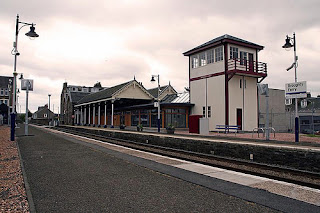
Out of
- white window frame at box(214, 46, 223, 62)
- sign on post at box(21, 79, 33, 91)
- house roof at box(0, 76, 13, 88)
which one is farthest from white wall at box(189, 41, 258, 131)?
house roof at box(0, 76, 13, 88)

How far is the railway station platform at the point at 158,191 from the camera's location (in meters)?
5.06

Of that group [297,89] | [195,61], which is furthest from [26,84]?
[297,89]

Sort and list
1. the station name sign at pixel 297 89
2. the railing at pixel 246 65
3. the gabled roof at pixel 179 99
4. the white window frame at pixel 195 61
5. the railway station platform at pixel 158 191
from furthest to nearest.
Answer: the gabled roof at pixel 179 99 → the white window frame at pixel 195 61 → the railing at pixel 246 65 → the station name sign at pixel 297 89 → the railway station platform at pixel 158 191

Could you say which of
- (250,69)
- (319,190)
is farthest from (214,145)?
(250,69)

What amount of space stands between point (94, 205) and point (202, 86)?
26.1m

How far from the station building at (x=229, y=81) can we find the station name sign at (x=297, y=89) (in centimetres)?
870

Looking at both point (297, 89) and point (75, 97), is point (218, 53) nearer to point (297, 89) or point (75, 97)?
point (297, 89)

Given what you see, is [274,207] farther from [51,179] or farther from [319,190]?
[51,179]

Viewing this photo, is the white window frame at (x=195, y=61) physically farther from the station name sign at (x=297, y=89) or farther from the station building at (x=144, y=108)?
the station name sign at (x=297, y=89)

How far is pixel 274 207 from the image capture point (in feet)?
16.5

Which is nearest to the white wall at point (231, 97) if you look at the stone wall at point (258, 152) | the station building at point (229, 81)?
the station building at point (229, 81)

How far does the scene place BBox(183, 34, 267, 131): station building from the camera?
26875mm

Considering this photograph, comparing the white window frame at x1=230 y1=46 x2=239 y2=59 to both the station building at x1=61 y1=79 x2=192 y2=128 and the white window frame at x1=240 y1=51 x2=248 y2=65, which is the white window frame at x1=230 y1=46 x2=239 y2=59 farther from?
the station building at x1=61 y1=79 x2=192 y2=128

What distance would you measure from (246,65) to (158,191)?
23893mm
